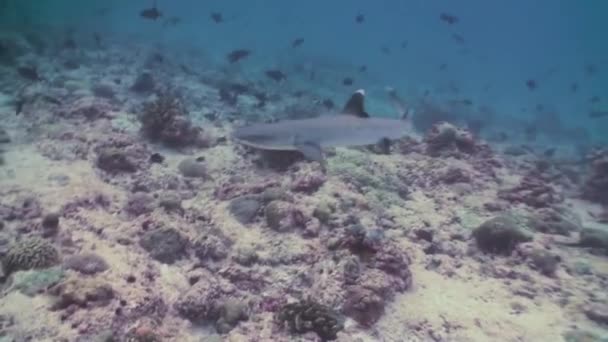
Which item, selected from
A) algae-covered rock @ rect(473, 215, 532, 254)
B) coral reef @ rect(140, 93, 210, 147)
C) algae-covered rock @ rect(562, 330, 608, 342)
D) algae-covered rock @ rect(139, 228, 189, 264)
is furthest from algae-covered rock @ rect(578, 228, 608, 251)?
coral reef @ rect(140, 93, 210, 147)

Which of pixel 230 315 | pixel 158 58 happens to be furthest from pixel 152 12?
pixel 230 315

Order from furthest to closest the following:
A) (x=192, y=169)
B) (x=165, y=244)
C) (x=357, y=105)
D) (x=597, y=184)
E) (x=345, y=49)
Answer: (x=345, y=49)
(x=597, y=184)
(x=192, y=169)
(x=357, y=105)
(x=165, y=244)

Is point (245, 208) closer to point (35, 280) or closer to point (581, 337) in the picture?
point (35, 280)

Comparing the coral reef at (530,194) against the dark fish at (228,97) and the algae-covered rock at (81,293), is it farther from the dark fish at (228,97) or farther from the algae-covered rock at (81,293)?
the dark fish at (228,97)

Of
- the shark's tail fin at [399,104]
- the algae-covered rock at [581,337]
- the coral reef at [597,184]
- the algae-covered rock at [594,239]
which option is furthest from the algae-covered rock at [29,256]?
the coral reef at [597,184]

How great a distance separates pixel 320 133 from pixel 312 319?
371cm

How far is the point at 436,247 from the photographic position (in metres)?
7.51

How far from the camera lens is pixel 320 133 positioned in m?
7.83

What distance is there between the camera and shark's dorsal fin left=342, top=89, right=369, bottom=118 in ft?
26.7

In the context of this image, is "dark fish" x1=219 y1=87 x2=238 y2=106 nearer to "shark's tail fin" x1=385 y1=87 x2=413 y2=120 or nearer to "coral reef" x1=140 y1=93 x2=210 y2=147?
"shark's tail fin" x1=385 y1=87 x2=413 y2=120

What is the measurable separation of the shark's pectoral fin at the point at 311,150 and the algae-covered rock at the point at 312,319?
9.88ft

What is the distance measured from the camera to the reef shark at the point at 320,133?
25.4 ft

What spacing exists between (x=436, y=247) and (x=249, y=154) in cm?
461

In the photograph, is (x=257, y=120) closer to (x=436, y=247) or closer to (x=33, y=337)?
(x=436, y=247)
